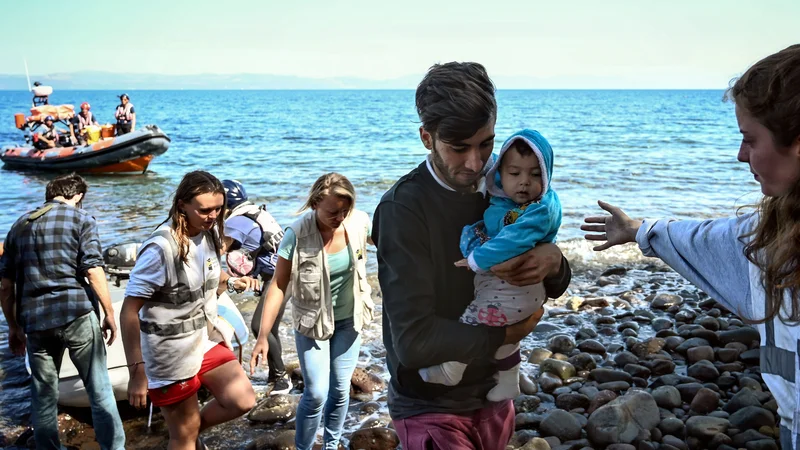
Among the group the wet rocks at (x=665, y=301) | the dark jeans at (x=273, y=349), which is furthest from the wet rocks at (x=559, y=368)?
the wet rocks at (x=665, y=301)

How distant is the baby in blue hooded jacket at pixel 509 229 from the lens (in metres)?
2.14

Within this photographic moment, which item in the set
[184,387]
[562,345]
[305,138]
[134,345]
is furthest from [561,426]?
[305,138]

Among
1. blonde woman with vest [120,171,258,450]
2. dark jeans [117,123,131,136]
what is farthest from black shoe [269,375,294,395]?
dark jeans [117,123,131,136]

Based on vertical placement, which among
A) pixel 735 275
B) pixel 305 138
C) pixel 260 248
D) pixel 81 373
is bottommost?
pixel 305 138

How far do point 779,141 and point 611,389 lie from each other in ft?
14.8

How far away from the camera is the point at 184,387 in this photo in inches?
154

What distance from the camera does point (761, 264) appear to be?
1824mm

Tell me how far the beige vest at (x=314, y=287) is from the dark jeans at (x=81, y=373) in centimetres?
152

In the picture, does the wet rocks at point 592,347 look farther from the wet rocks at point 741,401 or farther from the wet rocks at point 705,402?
the wet rocks at point 741,401

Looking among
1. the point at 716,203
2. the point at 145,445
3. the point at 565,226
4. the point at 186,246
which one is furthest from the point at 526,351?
the point at 716,203

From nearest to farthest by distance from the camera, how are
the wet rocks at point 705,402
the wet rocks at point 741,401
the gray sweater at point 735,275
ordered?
the gray sweater at point 735,275, the wet rocks at point 741,401, the wet rocks at point 705,402

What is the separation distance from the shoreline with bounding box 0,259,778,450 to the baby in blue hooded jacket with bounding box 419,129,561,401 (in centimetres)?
289

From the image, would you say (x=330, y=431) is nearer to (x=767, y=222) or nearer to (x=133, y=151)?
(x=767, y=222)

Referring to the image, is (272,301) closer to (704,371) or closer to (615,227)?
(615,227)
